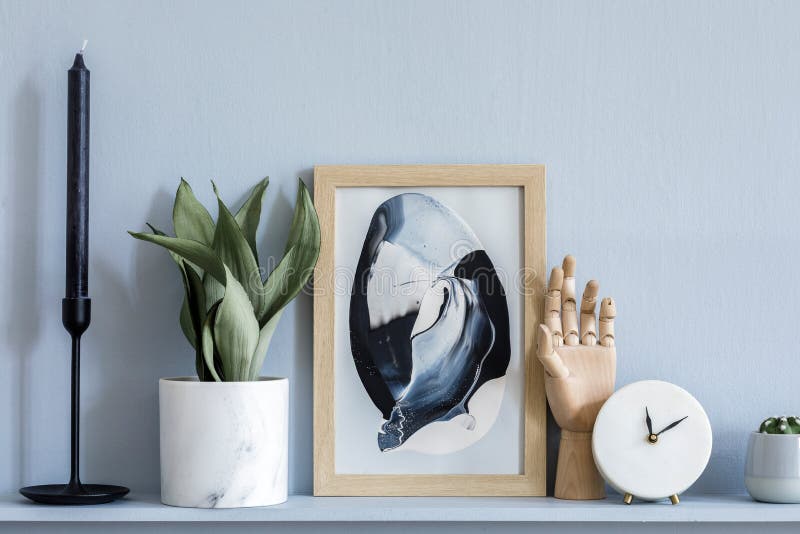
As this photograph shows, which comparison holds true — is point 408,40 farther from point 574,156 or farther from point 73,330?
point 73,330

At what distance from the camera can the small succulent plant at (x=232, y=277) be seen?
724 millimetres

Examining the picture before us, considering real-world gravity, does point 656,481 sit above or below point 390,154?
below

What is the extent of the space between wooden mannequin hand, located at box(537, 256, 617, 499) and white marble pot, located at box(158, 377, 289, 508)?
25 cm

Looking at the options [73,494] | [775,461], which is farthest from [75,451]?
[775,461]

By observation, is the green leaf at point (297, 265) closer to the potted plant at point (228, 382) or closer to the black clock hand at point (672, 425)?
the potted plant at point (228, 382)

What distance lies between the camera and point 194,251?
2.34ft

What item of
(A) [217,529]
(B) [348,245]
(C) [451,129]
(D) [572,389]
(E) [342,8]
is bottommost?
(A) [217,529]

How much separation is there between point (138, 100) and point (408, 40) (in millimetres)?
265

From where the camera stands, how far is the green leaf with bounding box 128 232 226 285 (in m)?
0.71

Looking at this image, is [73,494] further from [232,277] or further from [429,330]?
[429,330]

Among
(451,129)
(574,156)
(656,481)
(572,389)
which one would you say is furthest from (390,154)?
(656,481)

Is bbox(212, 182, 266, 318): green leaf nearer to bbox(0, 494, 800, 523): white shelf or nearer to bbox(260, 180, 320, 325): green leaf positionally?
bbox(260, 180, 320, 325): green leaf

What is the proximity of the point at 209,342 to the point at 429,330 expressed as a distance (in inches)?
8.0

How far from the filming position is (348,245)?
810mm
